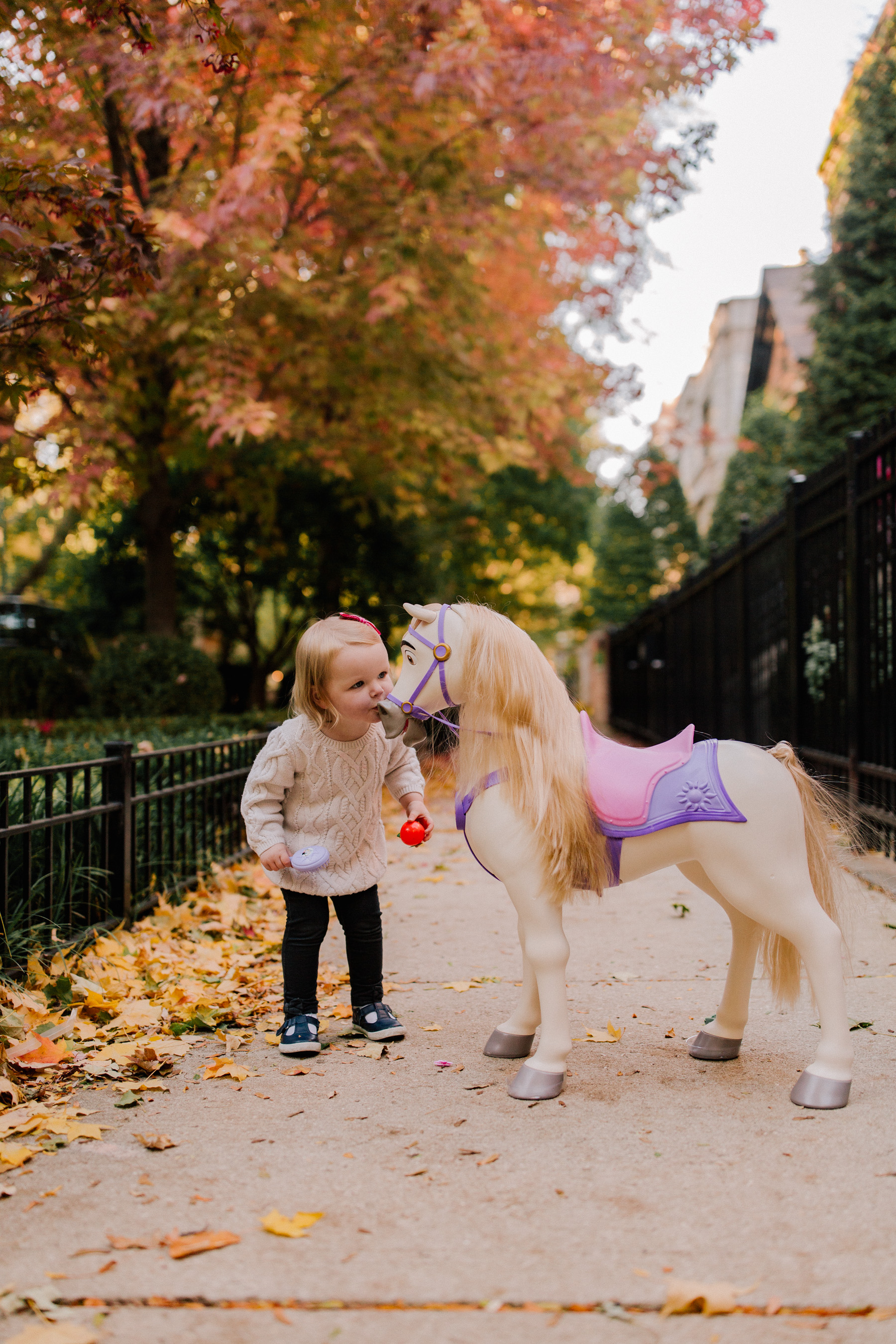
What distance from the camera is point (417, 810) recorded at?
3.40m

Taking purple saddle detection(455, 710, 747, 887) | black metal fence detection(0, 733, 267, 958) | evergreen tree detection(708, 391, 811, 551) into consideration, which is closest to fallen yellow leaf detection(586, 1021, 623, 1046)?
purple saddle detection(455, 710, 747, 887)

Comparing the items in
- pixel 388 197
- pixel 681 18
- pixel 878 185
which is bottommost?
pixel 388 197

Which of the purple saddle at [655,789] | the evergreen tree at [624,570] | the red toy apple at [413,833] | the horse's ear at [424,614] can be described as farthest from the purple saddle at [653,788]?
the evergreen tree at [624,570]

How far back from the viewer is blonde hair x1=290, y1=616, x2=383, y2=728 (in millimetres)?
3256

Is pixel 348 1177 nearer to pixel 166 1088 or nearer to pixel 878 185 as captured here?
pixel 166 1088

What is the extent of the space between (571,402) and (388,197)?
3686 mm

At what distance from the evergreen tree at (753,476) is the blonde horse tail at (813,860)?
16.1m

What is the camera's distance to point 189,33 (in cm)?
548

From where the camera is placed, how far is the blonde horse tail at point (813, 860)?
296 cm

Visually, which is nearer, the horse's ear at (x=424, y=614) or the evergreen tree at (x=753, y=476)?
the horse's ear at (x=424, y=614)

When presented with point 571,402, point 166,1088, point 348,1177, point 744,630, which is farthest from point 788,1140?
point 571,402

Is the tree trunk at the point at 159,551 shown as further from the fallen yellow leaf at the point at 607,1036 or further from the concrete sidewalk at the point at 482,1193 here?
the fallen yellow leaf at the point at 607,1036

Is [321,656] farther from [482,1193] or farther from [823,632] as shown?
[823,632]

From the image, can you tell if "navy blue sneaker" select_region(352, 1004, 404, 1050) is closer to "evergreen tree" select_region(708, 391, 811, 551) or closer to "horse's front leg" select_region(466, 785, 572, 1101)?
"horse's front leg" select_region(466, 785, 572, 1101)
